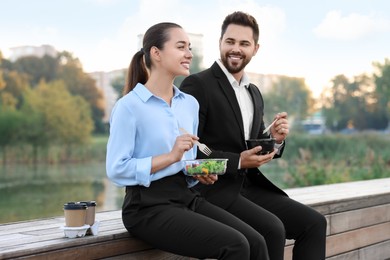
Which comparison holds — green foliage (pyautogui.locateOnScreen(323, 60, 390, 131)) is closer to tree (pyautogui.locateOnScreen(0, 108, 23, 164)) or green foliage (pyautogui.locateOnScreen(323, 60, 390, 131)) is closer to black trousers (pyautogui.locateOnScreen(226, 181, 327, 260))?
tree (pyautogui.locateOnScreen(0, 108, 23, 164))

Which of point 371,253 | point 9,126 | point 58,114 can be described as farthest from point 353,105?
point 371,253

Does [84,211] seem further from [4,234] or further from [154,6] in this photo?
[154,6]

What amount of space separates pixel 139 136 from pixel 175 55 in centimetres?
29

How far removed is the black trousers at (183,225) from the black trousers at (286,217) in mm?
252

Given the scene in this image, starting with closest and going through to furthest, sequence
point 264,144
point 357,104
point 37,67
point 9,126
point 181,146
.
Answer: point 181,146 → point 264,144 → point 9,126 → point 37,67 → point 357,104

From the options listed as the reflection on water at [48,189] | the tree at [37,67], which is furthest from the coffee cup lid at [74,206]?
the tree at [37,67]

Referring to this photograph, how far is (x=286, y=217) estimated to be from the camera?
2674mm

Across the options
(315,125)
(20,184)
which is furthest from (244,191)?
(20,184)

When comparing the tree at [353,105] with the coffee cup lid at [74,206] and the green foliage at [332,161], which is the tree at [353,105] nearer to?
the green foliage at [332,161]

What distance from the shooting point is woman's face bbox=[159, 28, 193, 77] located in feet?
7.27

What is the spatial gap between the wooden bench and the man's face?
723 mm

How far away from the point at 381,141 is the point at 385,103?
730cm

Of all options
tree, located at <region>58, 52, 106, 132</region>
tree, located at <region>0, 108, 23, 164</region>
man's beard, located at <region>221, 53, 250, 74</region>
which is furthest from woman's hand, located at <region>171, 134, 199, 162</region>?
tree, located at <region>58, 52, 106, 132</region>

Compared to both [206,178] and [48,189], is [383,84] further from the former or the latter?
[206,178]
